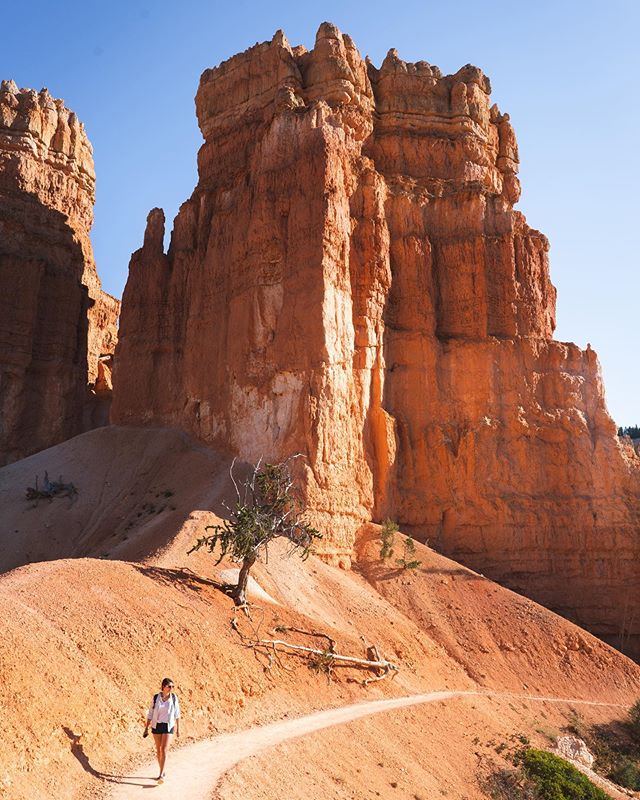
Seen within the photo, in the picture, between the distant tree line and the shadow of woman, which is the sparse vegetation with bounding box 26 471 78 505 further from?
the distant tree line

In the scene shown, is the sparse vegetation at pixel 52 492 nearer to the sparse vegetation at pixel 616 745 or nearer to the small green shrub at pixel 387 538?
the small green shrub at pixel 387 538

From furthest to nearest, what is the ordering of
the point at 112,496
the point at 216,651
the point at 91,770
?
the point at 112,496, the point at 216,651, the point at 91,770

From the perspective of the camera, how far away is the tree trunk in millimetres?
21703

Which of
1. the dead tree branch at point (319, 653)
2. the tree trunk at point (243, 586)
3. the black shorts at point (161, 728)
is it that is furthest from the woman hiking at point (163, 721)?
the tree trunk at point (243, 586)

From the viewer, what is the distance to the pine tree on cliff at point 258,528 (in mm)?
21953

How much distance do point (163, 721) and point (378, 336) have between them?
22.8m

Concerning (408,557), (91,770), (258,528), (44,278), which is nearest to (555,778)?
(258,528)

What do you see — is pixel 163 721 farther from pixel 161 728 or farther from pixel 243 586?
pixel 243 586

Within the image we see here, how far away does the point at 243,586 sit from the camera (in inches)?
863

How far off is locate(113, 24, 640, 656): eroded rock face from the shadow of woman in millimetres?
16317

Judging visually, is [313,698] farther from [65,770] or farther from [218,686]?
[65,770]

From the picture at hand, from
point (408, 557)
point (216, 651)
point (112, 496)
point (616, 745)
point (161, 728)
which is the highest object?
point (112, 496)

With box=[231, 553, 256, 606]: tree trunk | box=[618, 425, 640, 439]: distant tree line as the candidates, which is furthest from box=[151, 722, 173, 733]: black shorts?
box=[618, 425, 640, 439]: distant tree line

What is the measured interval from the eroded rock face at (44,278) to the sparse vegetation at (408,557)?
26.5 meters
